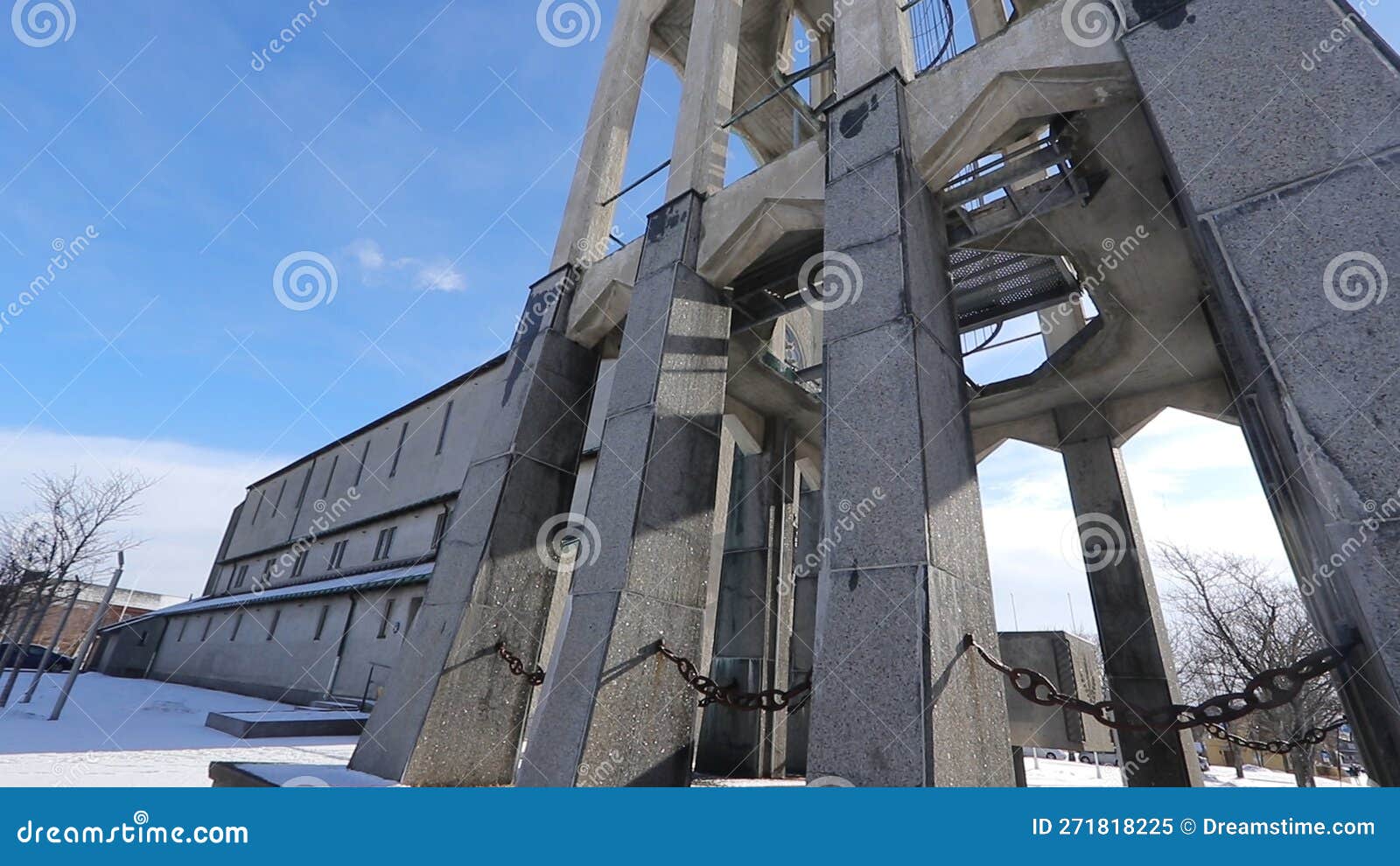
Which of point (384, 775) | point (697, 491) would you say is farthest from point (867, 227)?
point (384, 775)

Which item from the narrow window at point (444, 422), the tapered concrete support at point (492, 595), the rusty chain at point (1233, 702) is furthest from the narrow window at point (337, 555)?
the rusty chain at point (1233, 702)

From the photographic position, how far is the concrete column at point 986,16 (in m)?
10.7

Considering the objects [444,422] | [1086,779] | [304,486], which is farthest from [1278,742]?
[304,486]

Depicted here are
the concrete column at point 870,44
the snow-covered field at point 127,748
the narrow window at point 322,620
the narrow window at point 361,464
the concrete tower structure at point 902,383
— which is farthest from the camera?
the narrow window at point 361,464

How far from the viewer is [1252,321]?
382cm

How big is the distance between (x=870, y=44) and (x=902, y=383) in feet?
15.0

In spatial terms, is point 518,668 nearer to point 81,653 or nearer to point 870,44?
point 870,44

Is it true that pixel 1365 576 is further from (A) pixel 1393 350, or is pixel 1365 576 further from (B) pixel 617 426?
(B) pixel 617 426

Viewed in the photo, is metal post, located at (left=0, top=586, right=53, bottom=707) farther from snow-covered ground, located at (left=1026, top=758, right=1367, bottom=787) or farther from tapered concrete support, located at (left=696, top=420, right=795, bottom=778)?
snow-covered ground, located at (left=1026, top=758, right=1367, bottom=787)

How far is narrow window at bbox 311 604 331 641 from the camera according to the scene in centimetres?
2666

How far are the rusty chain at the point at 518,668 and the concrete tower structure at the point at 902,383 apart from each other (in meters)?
0.19

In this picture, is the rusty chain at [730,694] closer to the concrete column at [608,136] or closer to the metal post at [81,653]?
the concrete column at [608,136]

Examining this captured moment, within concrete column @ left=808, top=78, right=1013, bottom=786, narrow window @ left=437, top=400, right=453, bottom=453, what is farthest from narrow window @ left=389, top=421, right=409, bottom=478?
concrete column @ left=808, top=78, right=1013, bottom=786

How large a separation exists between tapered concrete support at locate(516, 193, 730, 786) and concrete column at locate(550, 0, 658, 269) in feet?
8.19
